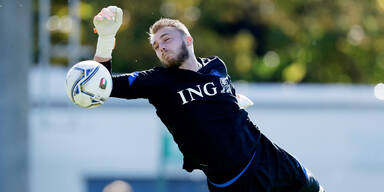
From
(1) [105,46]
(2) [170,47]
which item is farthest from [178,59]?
(1) [105,46]

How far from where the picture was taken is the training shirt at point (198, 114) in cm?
541

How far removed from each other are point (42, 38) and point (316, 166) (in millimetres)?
4789

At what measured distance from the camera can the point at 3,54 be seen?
37.2ft

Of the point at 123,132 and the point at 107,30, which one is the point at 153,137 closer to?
the point at 123,132

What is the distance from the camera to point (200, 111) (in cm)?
544

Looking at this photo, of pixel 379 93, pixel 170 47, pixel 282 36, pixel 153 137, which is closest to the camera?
pixel 170 47

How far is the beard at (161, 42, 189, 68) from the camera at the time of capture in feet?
18.1

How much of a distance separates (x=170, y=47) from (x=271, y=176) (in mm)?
1250

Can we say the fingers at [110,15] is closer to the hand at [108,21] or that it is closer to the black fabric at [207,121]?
the hand at [108,21]

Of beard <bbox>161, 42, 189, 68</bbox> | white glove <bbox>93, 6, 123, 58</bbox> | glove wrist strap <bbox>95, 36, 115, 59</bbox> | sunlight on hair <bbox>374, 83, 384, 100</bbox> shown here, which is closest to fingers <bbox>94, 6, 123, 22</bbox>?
white glove <bbox>93, 6, 123, 58</bbox>

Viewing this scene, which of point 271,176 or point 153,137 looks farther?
point 153,137

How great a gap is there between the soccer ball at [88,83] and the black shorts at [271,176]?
3.76 feet

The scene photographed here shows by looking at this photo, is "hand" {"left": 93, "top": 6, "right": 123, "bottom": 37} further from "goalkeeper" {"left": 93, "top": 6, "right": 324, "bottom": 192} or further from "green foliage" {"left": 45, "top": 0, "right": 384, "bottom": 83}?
"green foliage" {"left": 45, "top": 0, "right": 384, "bottom": 83}

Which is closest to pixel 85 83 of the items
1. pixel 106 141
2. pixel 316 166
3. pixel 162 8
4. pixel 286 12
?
pixel 106 141
